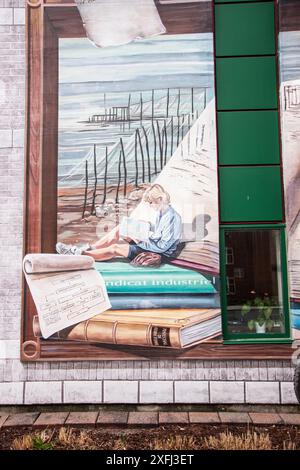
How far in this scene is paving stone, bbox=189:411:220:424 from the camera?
5.45 metres

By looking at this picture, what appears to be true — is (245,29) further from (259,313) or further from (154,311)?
(154,311)

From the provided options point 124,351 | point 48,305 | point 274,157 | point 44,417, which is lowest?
point 44,417

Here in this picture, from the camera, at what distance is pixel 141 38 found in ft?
21.0

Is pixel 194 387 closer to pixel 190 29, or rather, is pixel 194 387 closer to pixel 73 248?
pixel 73 248

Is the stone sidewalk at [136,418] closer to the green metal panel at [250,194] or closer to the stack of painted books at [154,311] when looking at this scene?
the stack of painted books at [154,311]

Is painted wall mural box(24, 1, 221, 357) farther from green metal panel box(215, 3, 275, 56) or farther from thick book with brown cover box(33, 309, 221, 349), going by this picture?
green metal panel box(215, 3, 275, 56)

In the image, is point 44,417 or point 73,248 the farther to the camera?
point 73,248

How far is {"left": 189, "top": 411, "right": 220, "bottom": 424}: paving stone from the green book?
5.65ft

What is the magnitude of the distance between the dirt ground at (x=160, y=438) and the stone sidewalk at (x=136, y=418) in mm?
125

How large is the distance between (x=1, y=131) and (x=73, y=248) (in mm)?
2202

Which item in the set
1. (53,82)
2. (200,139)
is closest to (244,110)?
(200,139)

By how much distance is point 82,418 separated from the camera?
5594mm

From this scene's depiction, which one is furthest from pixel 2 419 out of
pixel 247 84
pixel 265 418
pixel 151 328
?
pixel 247 84

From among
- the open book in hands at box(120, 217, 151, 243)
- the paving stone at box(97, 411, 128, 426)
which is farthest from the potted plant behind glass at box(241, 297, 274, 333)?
the paving stone at box(97, 411, 128, 426)
